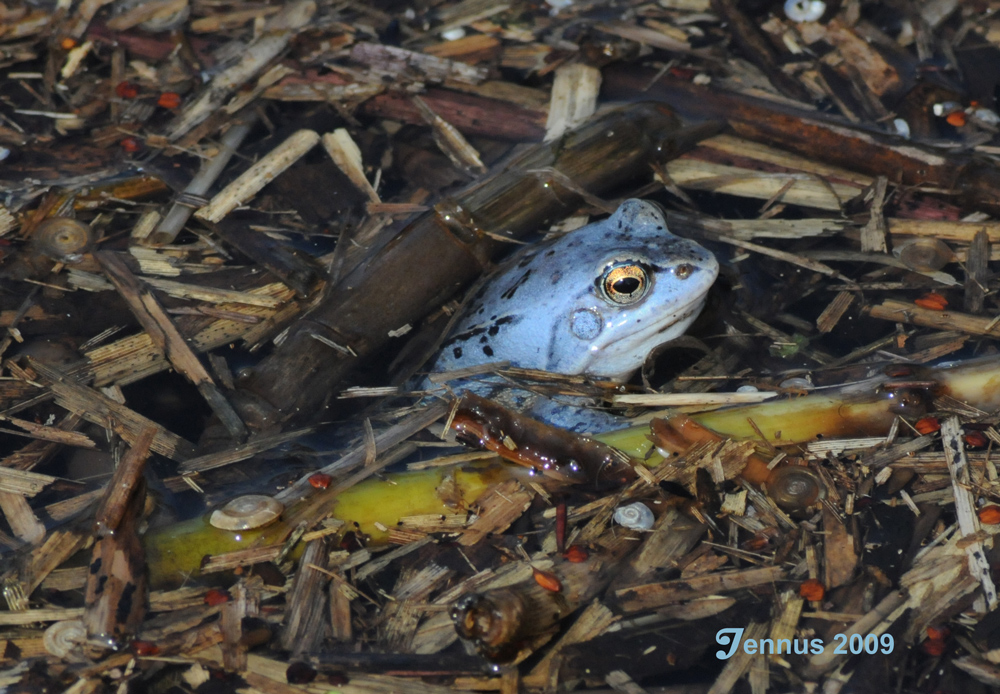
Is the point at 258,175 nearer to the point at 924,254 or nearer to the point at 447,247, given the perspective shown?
the point at 447,247

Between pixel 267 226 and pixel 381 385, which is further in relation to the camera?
pixel 267 226

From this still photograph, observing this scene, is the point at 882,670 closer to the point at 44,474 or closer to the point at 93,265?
the point at 44,474

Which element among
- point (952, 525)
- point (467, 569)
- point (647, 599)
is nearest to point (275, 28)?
point (467, 569)

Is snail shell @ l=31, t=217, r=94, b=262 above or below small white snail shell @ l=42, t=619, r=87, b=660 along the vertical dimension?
above

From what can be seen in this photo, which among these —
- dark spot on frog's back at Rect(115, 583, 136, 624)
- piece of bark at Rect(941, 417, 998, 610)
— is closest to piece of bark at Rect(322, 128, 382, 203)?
dark spot on frog's back at Rect(115, 583, 136, 624)

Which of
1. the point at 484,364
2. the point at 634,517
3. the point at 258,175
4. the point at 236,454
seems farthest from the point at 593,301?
the point at 258,175

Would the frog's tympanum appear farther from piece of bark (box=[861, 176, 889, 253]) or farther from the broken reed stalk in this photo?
piece of bark (box=[861, 176, 889, 253])
